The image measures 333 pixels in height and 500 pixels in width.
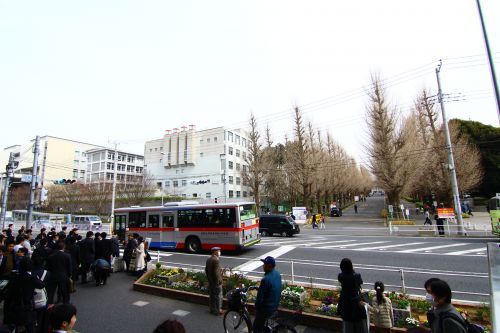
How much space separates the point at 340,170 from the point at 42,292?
46744 millimetres

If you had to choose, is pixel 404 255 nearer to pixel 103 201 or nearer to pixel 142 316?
pixel 142 316

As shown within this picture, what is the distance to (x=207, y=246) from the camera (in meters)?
15.0

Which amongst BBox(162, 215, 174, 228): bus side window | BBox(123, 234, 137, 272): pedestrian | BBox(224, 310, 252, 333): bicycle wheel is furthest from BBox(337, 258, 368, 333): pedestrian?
BBox(162, 215, 174, 228): bus side window

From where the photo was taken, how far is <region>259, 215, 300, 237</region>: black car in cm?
2325

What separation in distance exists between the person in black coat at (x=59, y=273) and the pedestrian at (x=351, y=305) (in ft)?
21.0

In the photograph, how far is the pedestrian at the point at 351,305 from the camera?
431 centimetres

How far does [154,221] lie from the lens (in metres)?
16.8

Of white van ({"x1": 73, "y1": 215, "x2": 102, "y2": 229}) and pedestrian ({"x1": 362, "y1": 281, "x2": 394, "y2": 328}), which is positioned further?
white van ({"x1": 73, "y1": 215, "x2": 102, "y2": 229})

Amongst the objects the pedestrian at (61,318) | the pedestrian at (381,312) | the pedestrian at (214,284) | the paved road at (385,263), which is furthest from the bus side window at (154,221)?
the pedestrian at (61,318)

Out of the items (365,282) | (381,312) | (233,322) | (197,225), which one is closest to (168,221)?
(197,225)

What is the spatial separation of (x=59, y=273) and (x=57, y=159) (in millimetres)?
82630

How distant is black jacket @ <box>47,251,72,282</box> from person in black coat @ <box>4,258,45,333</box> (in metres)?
1.31

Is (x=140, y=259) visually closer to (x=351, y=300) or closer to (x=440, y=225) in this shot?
(x=351, y=300)

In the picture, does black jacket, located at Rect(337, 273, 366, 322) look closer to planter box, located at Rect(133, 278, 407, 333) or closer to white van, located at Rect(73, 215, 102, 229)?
planter box, located at Rect(133, 278, 407, 333)
